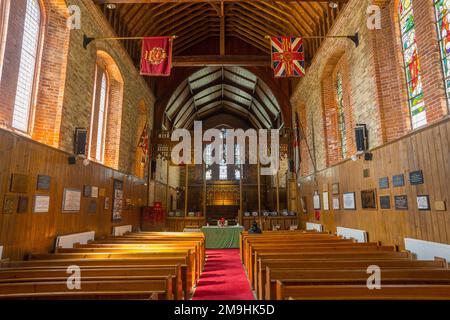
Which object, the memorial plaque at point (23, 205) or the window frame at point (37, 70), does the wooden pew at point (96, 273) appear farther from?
the window frame at point (37, 70)

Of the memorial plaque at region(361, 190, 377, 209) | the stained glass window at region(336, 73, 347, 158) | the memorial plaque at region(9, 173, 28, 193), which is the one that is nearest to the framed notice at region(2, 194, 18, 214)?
the memorial plaque at region(9, 173, 28, 193)

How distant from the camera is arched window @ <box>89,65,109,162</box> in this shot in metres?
7.87

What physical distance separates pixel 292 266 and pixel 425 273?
142 cm

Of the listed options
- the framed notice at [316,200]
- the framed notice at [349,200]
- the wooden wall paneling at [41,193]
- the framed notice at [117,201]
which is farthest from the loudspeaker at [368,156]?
the framed notice at [117,201]

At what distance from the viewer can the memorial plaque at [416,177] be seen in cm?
446

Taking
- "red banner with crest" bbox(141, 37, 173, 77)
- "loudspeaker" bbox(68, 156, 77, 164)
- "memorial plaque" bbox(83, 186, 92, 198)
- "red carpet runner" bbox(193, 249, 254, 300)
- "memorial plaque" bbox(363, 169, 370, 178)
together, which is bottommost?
"red carpet runner" bbox(193, 249, 254, 300)

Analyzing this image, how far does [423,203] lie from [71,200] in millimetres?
6579

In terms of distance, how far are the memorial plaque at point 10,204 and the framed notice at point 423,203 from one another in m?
6.44

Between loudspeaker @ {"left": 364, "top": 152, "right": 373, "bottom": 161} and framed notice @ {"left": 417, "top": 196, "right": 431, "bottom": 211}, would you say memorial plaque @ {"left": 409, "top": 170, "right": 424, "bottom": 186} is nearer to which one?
framed notice @ {"left": 417, "top": 196, "right": 431, "bottom": 211}

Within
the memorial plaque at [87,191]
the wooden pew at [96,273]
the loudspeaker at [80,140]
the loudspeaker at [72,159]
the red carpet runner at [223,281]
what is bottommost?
the red carpet runner at [223,281]

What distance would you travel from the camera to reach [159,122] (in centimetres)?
1293

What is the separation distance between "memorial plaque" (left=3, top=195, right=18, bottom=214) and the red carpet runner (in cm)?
314

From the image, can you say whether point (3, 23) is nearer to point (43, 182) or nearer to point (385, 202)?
point (43, 182)
